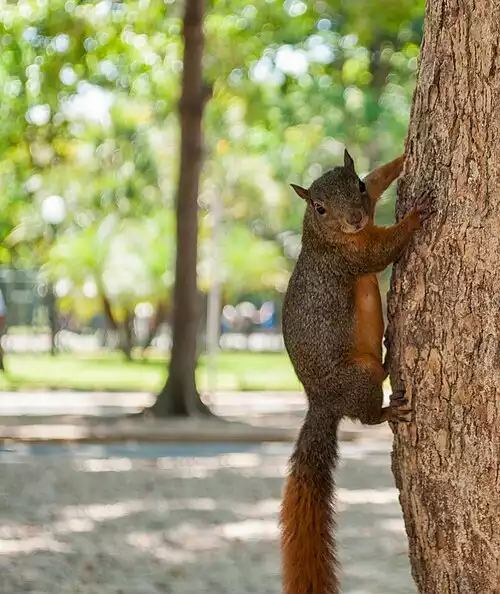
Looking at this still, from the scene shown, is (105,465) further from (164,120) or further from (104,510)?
(164,120)

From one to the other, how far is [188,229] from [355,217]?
32.1ft

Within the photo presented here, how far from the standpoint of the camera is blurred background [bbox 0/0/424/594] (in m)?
6.48

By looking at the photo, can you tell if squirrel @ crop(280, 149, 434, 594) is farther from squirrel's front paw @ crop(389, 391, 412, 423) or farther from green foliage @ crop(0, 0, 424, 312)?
green foliage @ crop(0, 0, 424, 312)

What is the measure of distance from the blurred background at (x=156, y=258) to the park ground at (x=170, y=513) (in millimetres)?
25

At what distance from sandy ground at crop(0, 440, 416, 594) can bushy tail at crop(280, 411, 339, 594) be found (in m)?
1.75

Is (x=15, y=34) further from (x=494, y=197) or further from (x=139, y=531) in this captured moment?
(x=494, y=197)

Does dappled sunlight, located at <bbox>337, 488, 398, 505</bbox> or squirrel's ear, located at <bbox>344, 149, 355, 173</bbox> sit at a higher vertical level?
squirrel's ear, located at <bbox>344, 149, 355, 173</bbox>

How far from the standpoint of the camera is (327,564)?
3537 millimetres

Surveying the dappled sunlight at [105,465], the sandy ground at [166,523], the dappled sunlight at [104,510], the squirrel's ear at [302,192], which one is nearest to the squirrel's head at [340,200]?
the squirrel's ear at [302,192]

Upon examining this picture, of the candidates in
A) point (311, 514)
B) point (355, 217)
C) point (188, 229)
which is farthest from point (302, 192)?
point (188, 229)

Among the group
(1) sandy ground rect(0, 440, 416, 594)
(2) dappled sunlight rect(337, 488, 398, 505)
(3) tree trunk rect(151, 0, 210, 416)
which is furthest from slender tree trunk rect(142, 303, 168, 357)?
(2) dappled sunlight rect(337, 488, 398, 505)

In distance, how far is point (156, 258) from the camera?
29391 millimetres

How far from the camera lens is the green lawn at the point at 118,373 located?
19723mm

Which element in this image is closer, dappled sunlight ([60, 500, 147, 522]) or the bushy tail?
the bushy tail
